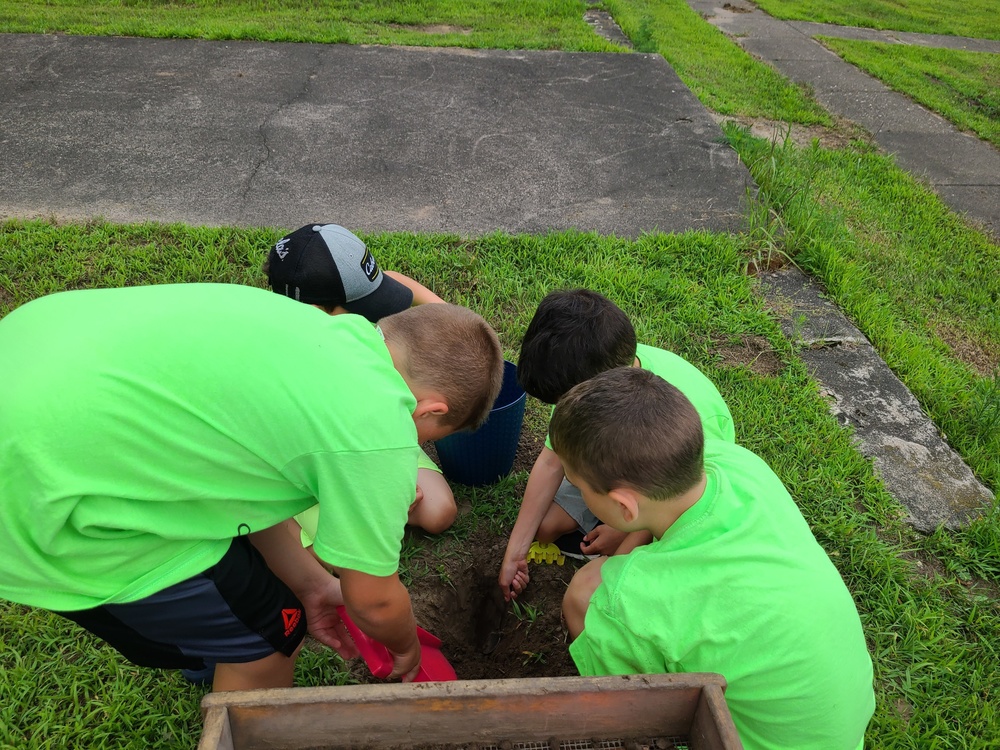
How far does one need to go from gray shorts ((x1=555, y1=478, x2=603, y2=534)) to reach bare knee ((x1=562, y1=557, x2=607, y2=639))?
50 cm

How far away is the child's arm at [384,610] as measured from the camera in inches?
57.0

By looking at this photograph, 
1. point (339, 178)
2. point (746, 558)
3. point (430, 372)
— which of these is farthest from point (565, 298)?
point (339, 178)

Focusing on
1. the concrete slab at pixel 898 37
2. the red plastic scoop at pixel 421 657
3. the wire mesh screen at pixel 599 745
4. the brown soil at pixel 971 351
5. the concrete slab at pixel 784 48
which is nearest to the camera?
the wire mesh screen at pixel 599 745

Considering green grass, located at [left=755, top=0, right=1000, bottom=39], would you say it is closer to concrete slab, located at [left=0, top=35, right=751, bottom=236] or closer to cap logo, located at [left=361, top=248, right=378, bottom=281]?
concrete slab, located at [left=0, top=35, right=751, bottom=236]

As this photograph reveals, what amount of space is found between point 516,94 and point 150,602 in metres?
4.86

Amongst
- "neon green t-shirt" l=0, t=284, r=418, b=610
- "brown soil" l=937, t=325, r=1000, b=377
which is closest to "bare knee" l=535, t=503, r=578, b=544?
"neon green t-shirt" l=0, t=284, r=418, b=610

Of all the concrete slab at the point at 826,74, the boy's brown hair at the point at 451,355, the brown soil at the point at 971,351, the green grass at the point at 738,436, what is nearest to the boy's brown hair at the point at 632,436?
the boy's brown hair at the point at 451,355

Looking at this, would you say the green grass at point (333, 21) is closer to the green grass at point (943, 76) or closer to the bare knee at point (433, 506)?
the green grass at point (943, 76)

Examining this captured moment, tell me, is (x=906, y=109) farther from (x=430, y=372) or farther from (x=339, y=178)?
(x=430, y=372)

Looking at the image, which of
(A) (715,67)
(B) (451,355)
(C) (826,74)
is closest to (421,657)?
(B) (451,355)

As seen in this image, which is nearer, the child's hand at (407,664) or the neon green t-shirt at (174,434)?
the neon green t-shirt at (174,434)

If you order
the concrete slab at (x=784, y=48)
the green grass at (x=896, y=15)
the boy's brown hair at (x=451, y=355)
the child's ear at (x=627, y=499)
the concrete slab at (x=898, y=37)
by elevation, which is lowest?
the child's ear at (x=627, y=499)

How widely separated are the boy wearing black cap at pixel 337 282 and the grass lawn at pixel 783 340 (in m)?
0.30

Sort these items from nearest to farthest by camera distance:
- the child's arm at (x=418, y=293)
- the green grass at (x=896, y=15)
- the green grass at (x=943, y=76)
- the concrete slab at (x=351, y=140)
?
the child's arm at (x=418, y=293), the concrete slab at (x=351, y=140), the green grass at (x=943, y=76), the green grass at (x=896, y=15)
